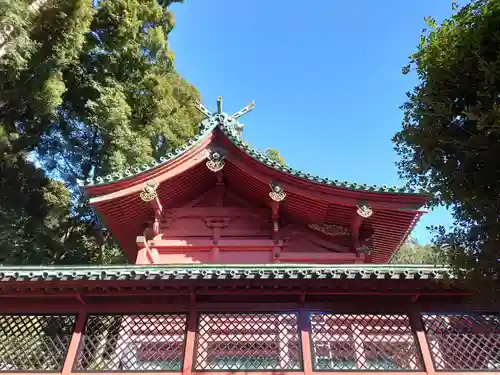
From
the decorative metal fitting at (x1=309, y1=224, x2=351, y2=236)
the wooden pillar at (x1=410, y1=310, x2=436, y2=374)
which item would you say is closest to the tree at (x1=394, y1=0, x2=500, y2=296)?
the wooden pillar at (x1=410, y1=310, x2=436, y2=374)

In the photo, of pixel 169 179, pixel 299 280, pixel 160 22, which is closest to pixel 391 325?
pixel 299 280

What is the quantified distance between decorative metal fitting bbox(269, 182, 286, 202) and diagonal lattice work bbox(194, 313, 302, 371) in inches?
126

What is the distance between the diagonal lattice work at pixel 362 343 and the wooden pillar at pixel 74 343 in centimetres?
371

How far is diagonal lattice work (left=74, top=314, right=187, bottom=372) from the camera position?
20.6 feet

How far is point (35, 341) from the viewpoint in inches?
254

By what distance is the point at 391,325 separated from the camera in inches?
255

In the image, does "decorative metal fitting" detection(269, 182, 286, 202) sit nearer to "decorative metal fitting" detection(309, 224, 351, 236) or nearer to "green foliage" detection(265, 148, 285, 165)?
"decorative metal fitting" detection(309, 224, 351, 236)

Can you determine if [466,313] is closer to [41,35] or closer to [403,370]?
[403,370]

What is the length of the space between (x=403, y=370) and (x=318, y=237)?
399 cm

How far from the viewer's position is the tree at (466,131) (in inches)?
171

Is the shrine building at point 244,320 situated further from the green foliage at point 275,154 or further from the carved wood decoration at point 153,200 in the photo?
the green foliage at point 275,154

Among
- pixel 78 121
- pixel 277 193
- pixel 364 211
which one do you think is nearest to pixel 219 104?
pixel 277 193

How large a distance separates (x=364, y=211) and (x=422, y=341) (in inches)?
120

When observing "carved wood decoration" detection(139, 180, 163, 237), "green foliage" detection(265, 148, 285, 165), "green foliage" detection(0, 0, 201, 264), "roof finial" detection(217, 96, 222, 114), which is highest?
"green foliage" detection(265, 148, 285, 165)
